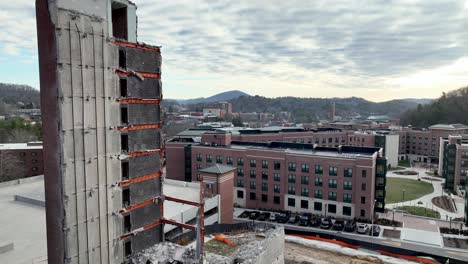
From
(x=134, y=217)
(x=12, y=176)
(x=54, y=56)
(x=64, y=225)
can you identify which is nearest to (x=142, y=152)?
(x=134, y=217)

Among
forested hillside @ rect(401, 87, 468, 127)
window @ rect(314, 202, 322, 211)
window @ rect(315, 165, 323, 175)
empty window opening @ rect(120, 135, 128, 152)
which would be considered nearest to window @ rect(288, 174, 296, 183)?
window @ rect(315, 165, 323, 175)

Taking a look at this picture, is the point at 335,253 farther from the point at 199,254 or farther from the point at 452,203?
the point at 452,203

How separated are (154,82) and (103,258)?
36.5 feet

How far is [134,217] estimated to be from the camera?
21.4m

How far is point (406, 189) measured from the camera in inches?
2933

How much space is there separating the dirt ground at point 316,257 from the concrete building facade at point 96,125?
21.2 meters

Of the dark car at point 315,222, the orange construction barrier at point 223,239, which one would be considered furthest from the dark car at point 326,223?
the orange construction barrier at point 223,239

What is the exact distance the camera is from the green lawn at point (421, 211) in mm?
56316

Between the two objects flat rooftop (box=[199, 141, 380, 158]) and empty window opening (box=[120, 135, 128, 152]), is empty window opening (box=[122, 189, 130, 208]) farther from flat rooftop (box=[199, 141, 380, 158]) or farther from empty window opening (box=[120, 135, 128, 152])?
flat rooftop (box=[199, 141, 380, 158])

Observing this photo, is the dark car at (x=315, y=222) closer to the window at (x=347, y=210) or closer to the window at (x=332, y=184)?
the window at (x=347, y=210)

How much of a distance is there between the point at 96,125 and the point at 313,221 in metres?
43.3

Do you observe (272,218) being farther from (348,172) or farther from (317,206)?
(348,172)

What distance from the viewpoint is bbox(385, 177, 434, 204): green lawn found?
67.3 m

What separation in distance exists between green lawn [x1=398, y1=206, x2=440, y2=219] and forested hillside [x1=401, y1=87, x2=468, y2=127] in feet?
363
